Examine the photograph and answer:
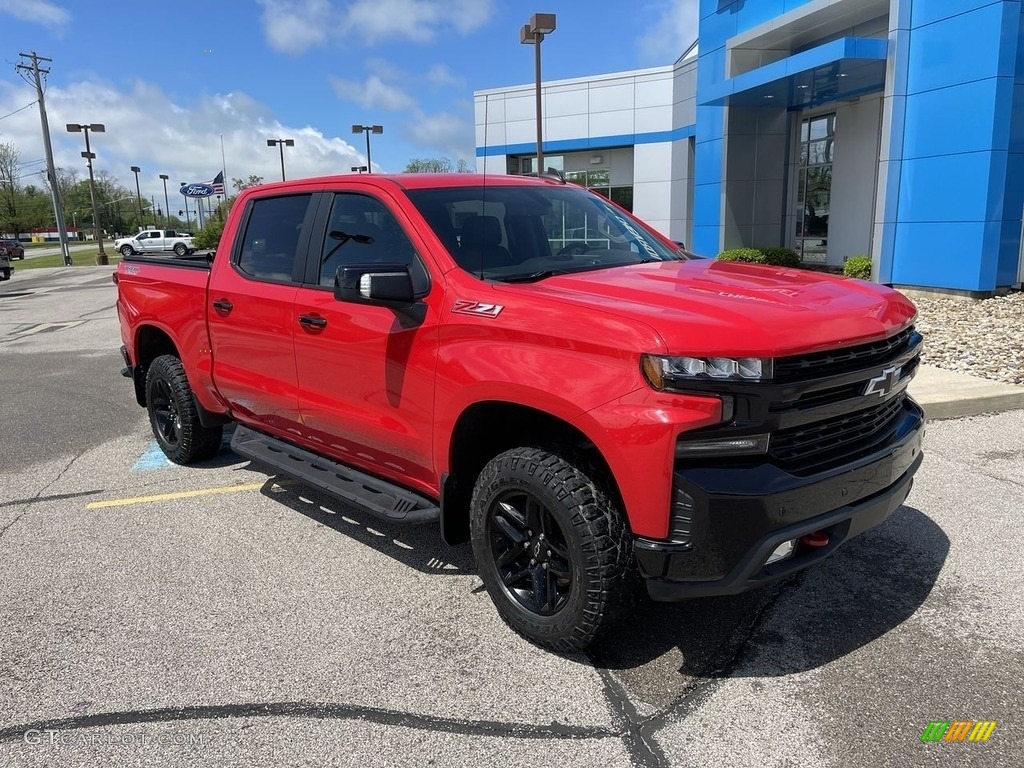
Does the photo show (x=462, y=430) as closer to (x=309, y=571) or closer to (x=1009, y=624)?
(x=309, y=571)

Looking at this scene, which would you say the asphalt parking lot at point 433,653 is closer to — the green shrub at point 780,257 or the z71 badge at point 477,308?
the z71 badge at point 477,308

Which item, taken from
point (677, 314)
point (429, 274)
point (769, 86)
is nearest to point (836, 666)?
point (677, 314)

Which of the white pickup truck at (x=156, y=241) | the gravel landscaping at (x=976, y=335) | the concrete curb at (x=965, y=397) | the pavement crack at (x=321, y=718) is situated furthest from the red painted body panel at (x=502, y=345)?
the white pickup truck at (x=156, y=241)

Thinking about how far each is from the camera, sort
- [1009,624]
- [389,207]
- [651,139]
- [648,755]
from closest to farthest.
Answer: [648,755] → [1009,624] → [389,207] → [651,139]

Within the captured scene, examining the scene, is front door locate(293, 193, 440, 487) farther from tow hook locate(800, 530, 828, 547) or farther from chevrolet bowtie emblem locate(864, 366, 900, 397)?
chevrolet bowtie emblem locate(864, 366, 900, 397)

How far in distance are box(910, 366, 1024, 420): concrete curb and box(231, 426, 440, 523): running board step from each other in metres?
4.73

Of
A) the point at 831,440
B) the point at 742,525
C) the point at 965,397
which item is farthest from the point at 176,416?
the point at 965,397

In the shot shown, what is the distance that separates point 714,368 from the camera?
257cm

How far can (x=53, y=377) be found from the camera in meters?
9.58

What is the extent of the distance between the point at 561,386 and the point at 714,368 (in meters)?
0.55

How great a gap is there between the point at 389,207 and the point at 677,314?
169 centimetres

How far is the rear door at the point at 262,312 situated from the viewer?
4.29m

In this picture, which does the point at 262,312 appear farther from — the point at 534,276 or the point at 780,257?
the point at 780,257

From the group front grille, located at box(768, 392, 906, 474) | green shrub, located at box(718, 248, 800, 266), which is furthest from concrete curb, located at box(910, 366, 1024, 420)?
green shrub, located at box(718, 248, 800, 266)
